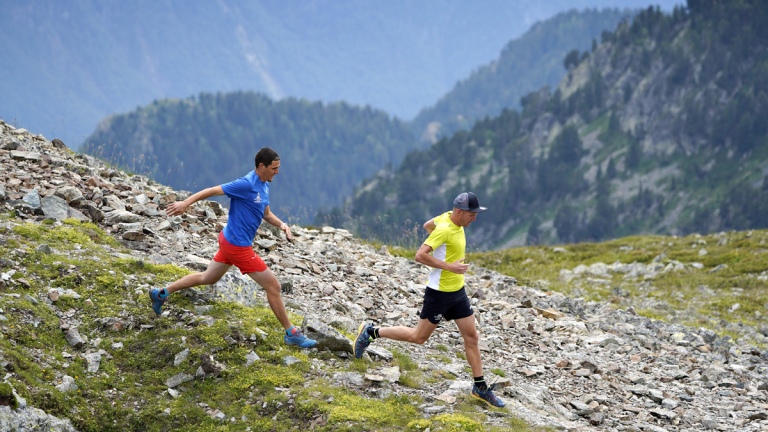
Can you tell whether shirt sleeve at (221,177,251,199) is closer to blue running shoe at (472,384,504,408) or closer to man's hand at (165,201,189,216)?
man's hand at (165,201,189,216)

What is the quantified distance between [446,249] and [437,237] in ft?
0.79

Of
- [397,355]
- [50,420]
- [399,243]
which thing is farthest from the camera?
[399,243]

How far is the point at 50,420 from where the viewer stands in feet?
19.9

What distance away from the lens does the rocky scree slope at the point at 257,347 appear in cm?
682

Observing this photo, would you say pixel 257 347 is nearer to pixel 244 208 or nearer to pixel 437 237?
pixel 244 208

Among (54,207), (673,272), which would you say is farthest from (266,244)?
(673,272)

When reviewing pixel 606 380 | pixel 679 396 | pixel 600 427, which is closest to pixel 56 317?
pixel 600 427

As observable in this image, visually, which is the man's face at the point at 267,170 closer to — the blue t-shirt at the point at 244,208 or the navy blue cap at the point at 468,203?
the blue t-shirt at the point at 244,208

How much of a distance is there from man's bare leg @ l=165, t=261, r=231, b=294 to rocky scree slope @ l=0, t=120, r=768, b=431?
50 cm

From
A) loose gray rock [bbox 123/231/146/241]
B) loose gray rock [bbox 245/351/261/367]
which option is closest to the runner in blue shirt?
loose gray rock [bbox 245/351/261/367]

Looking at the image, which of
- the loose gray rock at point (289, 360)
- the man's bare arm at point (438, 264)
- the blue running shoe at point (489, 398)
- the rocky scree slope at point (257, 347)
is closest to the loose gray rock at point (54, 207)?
the rocky scree slope at point (257, 347)

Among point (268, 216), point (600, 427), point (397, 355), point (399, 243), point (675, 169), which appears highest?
point (675, 169)

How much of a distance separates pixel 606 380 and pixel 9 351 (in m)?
9.44

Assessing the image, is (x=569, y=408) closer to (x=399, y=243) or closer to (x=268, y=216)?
(x=268, y=216)
